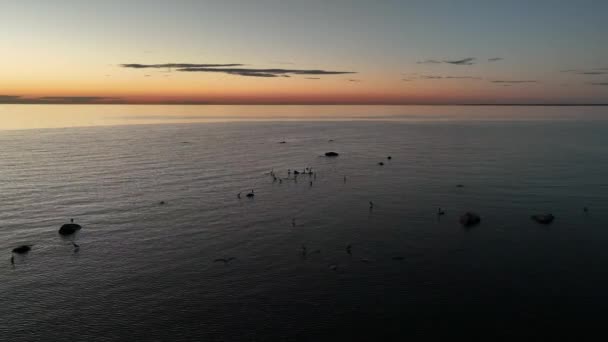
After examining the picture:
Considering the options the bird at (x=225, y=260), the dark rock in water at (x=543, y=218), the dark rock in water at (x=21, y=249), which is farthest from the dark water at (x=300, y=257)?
the dark rock in water at (x=21, y=249)

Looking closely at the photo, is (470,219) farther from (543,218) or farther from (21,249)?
(21,249)

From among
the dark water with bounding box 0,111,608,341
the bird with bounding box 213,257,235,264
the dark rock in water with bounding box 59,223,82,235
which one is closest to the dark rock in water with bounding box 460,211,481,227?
the dark water with bounding box 0,111,608,341

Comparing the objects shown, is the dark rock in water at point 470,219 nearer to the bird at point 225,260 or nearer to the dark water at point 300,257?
the dark water at point 300,257

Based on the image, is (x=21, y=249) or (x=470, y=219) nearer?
(x=21, y=249)

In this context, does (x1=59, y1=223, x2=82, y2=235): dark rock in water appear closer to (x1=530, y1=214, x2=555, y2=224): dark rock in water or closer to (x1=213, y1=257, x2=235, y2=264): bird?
(x1=213, y1=257, x2=235, y2=264): bird

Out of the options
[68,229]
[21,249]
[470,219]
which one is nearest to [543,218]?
[470,219]

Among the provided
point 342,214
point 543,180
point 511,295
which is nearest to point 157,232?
point 342,214
